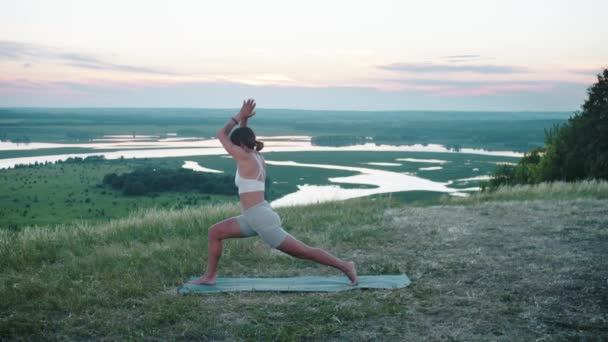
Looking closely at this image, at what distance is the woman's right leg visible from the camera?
22.4 feet

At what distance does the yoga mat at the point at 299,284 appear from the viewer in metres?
6.99

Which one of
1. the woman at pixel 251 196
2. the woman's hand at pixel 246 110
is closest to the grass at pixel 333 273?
the woman at pixel 251 196

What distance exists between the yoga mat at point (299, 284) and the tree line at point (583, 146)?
28036 mm

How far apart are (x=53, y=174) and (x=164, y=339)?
86.2 meters

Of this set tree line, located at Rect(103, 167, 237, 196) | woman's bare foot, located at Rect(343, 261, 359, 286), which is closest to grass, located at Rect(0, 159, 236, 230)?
tree line, located at Rect(103, 167, 237, 196)

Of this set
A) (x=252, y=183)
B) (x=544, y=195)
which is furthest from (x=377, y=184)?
(x=252, y=183)

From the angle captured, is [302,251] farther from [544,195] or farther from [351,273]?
[544,195]

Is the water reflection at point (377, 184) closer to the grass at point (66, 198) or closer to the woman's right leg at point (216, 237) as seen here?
the grass at point (66, 198)

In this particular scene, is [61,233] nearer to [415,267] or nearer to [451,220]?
[415,267]

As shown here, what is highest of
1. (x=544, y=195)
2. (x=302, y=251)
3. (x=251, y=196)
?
(x=251, y=196)

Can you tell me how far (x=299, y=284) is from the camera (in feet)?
23.9

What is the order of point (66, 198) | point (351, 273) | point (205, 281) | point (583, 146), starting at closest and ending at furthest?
1. point (351, 273)
2. point (205, 281)
3. point (583, 146)
4. point (66, 198)

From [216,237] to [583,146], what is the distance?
36.0 metres

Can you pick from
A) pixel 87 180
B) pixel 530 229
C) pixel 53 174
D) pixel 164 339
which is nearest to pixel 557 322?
pixel 164 339
